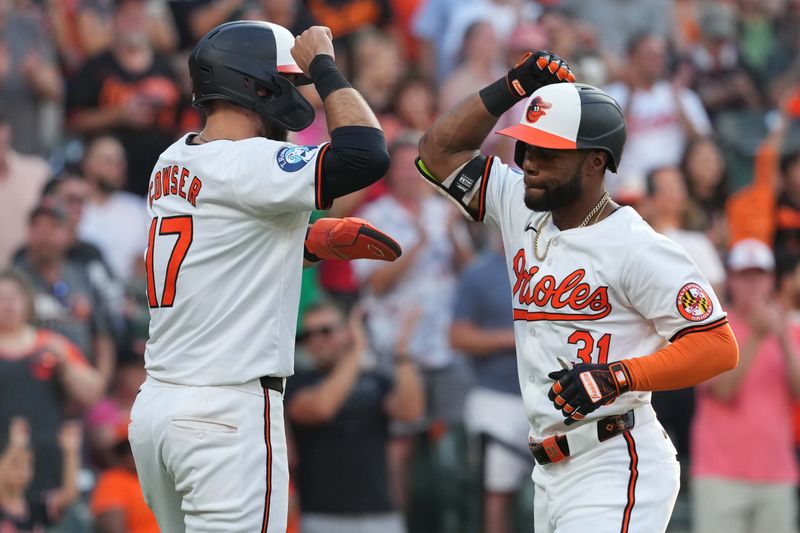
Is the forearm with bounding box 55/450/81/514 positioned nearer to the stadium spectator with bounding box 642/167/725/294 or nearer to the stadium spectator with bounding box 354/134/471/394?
the stadium spectator with bounding box 354/134/471/394

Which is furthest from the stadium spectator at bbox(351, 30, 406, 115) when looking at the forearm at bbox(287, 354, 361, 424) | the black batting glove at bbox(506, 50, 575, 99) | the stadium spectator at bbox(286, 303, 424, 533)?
the black batting glove at bbox(506, 50, 575, 99)

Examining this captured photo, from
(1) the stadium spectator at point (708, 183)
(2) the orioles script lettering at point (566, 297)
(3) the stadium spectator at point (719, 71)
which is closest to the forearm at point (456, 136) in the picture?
(2) the orioles script lettering at point (566, 297)

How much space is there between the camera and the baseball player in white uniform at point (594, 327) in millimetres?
4715

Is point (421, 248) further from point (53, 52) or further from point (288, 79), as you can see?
point (288, 79)

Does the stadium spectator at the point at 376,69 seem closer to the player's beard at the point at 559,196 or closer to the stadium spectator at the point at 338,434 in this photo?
the stadium spectator at the point at 338,434

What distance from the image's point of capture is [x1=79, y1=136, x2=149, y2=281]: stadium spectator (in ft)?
30.5

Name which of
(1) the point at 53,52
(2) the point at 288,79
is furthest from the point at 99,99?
(2) the point at 288,79

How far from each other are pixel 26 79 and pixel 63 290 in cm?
211

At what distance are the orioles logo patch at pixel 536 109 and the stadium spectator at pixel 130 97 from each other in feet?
17.5

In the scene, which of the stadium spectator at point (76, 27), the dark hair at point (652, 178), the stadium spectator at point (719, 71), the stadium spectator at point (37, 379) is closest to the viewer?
the stadium spectator at point (37, 379)

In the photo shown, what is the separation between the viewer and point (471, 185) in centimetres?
538

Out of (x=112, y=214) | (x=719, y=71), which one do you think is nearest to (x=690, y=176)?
(x=719, y=71)

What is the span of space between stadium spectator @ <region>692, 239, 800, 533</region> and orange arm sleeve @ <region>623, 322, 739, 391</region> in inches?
151

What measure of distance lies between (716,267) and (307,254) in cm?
495
